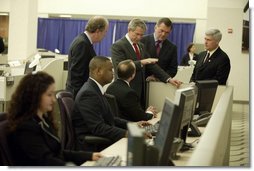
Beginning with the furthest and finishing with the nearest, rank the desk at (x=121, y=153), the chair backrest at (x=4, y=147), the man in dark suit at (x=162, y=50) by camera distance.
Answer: the man in dark suit at (x=162, y=50), the desk at (x=121, y=153), the chair backrest at (x=4, y=147)

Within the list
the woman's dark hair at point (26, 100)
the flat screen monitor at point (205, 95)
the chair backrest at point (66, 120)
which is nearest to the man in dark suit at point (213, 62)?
the flat screen monitor at point (205, 95)

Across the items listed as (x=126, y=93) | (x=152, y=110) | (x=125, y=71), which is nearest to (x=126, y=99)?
(x=126, y=93)

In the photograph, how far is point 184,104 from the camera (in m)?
2.25

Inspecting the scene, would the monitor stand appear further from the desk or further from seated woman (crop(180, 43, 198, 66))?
seated woman (crop(180, 43, 198, 66))

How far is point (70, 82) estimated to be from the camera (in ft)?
11.4

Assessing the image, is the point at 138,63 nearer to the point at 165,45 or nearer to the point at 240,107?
the point at 165,45

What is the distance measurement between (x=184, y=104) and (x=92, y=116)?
2.35ft

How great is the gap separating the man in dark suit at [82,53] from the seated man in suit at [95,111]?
58 centimetres

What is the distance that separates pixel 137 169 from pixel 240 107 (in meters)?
1.39

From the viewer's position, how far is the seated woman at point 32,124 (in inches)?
79.0

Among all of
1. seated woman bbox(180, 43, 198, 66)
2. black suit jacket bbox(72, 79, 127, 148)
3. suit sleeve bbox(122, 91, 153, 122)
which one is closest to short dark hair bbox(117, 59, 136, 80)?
suit sleeve bbox(122, 91, 153, 122)

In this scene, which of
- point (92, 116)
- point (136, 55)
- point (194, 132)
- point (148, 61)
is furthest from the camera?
point (136, 55)

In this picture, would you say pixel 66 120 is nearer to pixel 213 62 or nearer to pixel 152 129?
pixel 152 129

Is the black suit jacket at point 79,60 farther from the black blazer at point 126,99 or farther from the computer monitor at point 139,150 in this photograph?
the computer monitor at point 139,150
